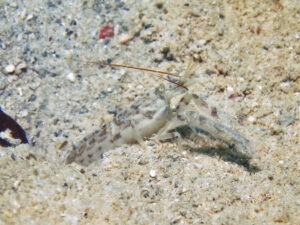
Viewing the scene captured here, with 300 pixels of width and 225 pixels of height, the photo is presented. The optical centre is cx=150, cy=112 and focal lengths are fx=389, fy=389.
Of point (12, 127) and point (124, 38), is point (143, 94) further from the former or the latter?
point (12, 127)

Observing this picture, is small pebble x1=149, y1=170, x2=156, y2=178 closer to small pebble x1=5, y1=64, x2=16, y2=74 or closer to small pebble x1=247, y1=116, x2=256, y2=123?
small pebble x1=247, y1=116, x2=256, y2=123

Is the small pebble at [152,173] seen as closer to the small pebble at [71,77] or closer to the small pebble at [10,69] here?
the small pebble at [71,77]

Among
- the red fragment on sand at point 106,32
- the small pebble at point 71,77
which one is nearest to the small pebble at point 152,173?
the small pebble at point 71,77

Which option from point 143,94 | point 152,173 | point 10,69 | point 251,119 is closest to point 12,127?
point 10,69

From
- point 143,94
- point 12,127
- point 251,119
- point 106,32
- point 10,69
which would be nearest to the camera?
point 251,119

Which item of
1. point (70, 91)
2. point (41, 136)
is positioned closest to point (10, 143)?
point (41, 136)

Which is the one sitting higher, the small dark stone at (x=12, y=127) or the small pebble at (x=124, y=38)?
the small pebble at (x=124, y=38)

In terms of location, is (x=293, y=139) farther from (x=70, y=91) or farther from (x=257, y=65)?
(x=70, y=91)

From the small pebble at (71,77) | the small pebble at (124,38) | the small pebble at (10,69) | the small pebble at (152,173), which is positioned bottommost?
the small pebble at (152,173)
